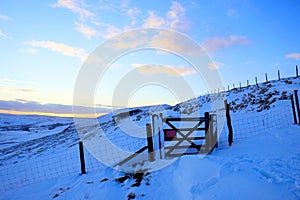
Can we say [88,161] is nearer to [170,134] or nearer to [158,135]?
[158,135]

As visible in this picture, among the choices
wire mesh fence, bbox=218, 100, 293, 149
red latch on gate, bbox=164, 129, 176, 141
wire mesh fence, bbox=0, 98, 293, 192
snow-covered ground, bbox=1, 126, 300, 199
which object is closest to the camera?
snow-covered ground, bbox=1, 126, 300, 199

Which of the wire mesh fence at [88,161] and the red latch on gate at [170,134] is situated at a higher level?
the red latch on gate at [170,134]

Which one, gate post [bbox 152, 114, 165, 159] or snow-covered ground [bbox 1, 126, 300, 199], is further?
gate post [bbox 152, 114, 165, 159]

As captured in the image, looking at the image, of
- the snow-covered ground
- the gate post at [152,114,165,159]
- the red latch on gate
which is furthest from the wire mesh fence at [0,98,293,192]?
the gate post at [152,114,165,159]

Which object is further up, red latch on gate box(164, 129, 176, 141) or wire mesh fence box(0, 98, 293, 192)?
red latch on gate box(164, 129, 176, 141)

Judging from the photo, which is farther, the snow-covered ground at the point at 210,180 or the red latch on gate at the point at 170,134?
the red latch on gate at the point at 170,134

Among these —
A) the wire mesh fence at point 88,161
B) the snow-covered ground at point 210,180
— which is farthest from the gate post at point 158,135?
the wire mesh fence at point 88,161

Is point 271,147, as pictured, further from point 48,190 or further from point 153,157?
point 48,190

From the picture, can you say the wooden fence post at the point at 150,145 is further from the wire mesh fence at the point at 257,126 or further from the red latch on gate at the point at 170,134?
the wire mesh fence at the point at 257,126

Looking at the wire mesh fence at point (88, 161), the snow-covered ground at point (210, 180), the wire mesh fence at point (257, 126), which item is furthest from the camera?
the wire mesh fence at point (88, 161)

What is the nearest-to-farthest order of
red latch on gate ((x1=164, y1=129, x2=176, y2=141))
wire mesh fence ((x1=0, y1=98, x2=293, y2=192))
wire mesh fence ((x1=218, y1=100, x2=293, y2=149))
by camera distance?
1. red latch on gate ((x1=164, y1=129, x2=176, y2=141))
2. wire mesh fence ((x1=218, y1=100, x2=293, y2=149))
3. wire mesh fence ((x1=0, y1=98, x2=293, y2=192))

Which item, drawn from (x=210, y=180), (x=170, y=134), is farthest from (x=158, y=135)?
(x=210, y=180)

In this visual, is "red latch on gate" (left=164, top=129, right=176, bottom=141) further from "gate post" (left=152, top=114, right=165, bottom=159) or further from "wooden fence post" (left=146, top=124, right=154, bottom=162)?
"wooden fence post" (left=146, top=124, right=154, bottom=162)

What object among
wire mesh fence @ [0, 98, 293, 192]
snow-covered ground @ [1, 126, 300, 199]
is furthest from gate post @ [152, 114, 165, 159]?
wire mesh fence @ [0, 98, 293, 192]
